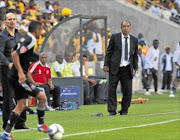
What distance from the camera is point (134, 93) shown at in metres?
27.7

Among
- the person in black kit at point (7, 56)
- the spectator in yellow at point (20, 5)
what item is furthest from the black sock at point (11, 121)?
the spectator in yellow at point (20, 5)

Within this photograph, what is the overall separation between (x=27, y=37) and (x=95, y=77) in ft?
40.7

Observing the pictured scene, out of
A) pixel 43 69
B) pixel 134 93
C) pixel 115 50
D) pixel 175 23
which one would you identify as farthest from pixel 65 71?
pixel 175 23

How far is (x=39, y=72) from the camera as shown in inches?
699

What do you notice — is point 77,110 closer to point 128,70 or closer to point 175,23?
point 128,70

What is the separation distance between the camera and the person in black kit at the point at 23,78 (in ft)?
32.0

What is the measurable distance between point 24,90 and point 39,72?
7630mm

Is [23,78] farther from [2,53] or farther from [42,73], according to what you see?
[42,73]

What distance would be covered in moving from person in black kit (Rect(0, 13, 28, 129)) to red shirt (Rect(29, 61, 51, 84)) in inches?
238

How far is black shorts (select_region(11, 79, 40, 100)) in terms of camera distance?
9.99 meters

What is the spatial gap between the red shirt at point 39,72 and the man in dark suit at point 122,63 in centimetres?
327

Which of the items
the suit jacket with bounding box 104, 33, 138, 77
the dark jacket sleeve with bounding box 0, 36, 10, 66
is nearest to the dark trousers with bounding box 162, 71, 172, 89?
the suit jacket with bounding box 104, 33, 138, 77

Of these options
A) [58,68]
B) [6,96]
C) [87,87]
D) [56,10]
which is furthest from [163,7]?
[6,96]

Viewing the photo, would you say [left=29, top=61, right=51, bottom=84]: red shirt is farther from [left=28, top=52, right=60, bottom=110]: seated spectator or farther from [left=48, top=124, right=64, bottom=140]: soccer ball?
[left=48, top=124, right=64, bottom=140]: soccer ball
